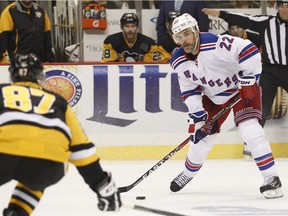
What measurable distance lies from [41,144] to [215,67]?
2.01 metres

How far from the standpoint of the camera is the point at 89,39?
7.24m

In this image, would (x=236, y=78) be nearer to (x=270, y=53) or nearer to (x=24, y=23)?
(x=270, y=53)

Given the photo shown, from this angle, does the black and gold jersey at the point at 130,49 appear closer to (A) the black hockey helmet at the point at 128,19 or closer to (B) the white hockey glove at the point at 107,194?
(A) the black hockey helmet at the point at 128,19

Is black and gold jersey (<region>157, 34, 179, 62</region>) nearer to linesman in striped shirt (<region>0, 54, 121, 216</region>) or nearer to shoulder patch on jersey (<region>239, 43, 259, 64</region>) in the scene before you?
shoulder patch on jersey (<region>239, 43, 259, 64</region>)

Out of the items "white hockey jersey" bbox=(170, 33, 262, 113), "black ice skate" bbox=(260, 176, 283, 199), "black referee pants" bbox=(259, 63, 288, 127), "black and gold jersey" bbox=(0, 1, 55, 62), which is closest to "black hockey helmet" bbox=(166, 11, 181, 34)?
"black referee pants" bbox=(259, 63, 288, 127)

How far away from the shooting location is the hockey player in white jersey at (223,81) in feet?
15.6

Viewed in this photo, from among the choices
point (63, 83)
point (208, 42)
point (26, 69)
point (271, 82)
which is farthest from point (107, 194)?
point (271, 82)

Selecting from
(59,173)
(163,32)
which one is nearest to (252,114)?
(59,173)

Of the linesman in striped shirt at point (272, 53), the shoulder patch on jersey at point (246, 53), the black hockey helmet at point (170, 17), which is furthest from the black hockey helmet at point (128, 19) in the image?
the shoulder patch on jersey at point (246, 53)

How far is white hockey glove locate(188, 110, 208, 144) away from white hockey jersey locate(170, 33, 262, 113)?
3 centimetres

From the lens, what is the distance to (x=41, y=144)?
9.95 ft

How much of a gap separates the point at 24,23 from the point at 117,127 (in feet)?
3.56

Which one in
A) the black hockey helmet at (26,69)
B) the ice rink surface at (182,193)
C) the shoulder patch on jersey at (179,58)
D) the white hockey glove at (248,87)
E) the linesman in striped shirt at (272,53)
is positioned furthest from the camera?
the linesman in striped shirt at (272,53)

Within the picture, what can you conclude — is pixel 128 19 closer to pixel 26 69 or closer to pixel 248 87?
pixel 248 87
